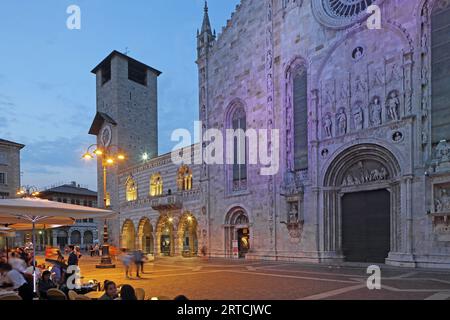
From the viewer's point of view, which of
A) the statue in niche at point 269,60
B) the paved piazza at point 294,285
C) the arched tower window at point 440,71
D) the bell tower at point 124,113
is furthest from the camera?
the bell tower at point 124,113

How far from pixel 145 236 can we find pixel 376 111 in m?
29.6

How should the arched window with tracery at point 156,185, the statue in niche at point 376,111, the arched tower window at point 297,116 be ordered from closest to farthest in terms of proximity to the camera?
the statue in niche at point 376,111
the arched tower window at point 297,116
the arched window with tracery at point 156,185

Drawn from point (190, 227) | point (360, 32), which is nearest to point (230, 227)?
point (190, 227)

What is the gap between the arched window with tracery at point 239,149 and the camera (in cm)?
2883

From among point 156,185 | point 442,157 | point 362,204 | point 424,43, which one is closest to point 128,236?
point 156,185

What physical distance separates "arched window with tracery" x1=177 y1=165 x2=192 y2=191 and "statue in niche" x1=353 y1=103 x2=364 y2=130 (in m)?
17.7

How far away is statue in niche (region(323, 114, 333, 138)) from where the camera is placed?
898 inches

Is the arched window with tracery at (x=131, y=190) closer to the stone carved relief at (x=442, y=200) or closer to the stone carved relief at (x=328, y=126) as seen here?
the stone carved relief at (x=328, y=126)

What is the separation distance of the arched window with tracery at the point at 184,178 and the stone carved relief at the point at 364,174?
16.4 m

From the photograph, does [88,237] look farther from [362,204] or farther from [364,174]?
[364,174]

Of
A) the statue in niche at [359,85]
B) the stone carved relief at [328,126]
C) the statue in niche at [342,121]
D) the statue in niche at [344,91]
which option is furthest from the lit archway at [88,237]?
the statue in niche at [359,85]

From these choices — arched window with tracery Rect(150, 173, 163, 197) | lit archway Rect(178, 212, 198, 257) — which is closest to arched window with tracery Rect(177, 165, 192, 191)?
lit archway Rect(178, 212, 198, 257)

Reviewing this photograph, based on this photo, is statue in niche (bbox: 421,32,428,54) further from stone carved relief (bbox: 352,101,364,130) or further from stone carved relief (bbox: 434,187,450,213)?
stone carved relief (bbox: 434,187,450,213)

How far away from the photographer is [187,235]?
36.2 metres
